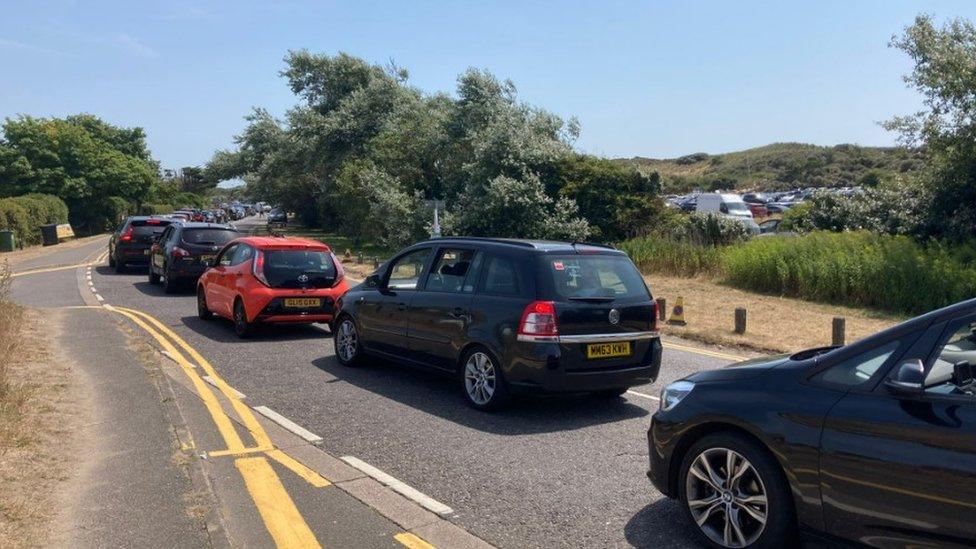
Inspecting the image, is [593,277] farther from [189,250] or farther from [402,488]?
[189,250]

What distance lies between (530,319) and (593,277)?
867 mm

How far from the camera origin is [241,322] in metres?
12.9

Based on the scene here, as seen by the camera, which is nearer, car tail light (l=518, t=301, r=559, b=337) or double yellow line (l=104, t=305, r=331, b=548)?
double yellow line (l=104, t=305, r=331, b=548)

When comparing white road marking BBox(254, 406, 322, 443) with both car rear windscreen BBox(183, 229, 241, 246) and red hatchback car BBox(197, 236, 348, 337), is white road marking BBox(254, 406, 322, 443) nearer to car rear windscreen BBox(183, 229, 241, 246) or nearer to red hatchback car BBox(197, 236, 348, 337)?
red hatchback car BBox(197, 236, 348, 337)

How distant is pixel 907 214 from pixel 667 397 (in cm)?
1858

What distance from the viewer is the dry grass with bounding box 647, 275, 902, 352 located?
42.4ft

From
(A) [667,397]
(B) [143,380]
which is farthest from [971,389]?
(B) [143,380]

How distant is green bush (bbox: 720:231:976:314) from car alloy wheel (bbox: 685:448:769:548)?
1313cm

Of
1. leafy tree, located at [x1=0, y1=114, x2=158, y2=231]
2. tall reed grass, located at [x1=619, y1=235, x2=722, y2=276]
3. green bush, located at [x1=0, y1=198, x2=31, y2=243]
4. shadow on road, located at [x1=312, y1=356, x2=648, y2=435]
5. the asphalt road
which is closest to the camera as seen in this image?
the asphalt road

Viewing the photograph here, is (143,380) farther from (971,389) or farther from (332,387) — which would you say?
(971,389)

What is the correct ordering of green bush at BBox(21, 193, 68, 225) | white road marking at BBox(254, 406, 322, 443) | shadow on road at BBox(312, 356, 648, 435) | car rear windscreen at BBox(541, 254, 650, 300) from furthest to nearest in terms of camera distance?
1. green bush at BBox(21, 193, 68, 225)
2. car rear windscreen at BBox(541, 254, 650, 300)
3. shadow on road at BBox(312, 356, 648, 435)
4. white road marking at BBox(254, 406, 322, 443)

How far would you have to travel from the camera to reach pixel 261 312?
12539 mm

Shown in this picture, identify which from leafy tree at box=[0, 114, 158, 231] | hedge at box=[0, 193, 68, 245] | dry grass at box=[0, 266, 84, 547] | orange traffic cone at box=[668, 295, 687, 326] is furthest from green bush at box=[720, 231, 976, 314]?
leafy tree at box=[0, 114, 158, 231]

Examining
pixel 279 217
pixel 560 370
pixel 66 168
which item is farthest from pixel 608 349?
pixel 279 217
